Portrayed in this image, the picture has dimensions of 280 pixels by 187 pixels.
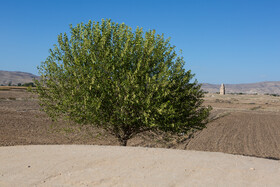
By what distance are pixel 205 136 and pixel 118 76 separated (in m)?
23.0

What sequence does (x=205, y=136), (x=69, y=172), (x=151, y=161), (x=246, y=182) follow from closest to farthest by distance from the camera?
(x=246, y=182), (x=69, y=172), (x=151, y=161), (x=205, y=136)

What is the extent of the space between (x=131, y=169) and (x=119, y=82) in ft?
32.3

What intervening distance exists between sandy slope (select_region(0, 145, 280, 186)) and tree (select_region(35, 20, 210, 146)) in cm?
576

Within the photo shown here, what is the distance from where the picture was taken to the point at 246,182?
1152 centimetres

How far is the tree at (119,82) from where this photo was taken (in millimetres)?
21781

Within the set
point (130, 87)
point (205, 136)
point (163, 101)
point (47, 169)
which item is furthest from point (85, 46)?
point (205, 136)

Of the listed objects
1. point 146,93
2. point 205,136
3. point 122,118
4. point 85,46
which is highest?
point 85,46

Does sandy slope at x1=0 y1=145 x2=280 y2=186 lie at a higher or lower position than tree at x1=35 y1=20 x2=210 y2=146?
lower

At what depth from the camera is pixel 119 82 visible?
22.0 meters

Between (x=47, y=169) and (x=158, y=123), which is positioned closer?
(x=47, y=169)

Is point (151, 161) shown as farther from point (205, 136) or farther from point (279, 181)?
point (205, 136)

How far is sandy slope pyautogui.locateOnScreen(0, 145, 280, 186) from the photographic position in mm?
11820

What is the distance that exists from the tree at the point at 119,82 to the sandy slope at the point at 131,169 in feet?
18.9

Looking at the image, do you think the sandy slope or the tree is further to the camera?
the tree
